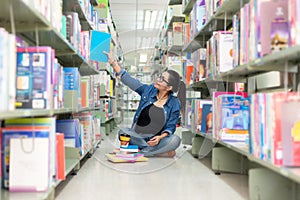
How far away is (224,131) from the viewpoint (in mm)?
2387

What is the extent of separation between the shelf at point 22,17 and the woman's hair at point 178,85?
2.06 m

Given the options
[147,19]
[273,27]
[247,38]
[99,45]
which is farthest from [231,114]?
[147,19]

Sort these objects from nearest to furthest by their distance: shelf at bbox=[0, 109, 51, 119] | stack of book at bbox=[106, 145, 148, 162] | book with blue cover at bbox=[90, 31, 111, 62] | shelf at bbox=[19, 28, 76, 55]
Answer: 1. shelf at bbox=[0, 109, 51, 119]
2. shelf at bbox=[19, 28, 76, 55]
3. stack of book at bbox=[106, 145, 148, 162]
4. book with blue cover at bbox=[90, 31, 111, 62]

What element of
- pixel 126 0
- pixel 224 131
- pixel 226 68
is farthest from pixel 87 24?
pixel 126 0

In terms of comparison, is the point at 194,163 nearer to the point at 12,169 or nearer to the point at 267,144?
the point at 267,144

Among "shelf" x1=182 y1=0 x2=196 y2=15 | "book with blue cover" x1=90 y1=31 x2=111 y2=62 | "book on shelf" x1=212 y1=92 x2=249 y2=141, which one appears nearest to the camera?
"book on shelf" x1=212 y1=92 x2=249 y2=141

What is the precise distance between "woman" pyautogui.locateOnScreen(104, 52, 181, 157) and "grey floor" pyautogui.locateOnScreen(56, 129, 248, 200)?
0.38 metres

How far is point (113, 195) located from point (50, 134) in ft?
1.84

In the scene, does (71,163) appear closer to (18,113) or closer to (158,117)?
(18,113)

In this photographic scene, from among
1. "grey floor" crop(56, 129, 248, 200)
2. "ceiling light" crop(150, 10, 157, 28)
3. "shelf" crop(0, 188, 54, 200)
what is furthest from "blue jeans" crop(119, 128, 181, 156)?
"ceiling light" crop(150, 10, 157, 28)

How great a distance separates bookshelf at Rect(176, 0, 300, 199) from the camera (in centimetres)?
148

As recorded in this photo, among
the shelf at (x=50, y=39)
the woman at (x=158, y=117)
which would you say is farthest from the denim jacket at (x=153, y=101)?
the shelf at (x=50, y=39)

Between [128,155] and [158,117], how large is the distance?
2.15ft

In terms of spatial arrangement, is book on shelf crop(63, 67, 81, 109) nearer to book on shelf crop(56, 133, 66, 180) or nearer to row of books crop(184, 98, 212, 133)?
book on shelf crop(56, 133, 66, 180)
